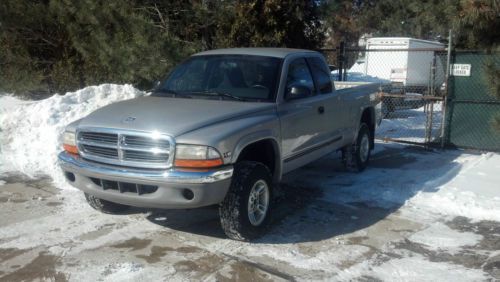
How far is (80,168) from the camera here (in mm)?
5160

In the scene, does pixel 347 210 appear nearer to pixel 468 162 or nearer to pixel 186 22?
pixel 468 162

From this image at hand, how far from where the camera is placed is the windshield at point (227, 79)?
19.4ft

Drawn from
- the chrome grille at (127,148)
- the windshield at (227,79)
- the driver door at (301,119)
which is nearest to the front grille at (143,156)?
Answer: the chrome grille at (127,148)

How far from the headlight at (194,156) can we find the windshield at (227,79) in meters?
1.25

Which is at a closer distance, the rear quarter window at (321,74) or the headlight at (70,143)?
the headlight at (70,143)

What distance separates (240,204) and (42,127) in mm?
4874

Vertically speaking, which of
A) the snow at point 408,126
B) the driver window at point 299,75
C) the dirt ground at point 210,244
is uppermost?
the driver window at point 299,75

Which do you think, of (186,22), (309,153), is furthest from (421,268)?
(186,22)

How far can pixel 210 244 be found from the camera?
5152 mm

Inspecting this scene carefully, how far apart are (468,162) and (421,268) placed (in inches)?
187

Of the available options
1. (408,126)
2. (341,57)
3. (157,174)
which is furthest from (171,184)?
(408,126)

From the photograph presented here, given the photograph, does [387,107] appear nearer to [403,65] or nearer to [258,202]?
[403,65]

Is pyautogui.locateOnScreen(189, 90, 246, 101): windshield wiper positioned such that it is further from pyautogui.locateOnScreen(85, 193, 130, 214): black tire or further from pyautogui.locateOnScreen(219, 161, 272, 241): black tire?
pyautogui.locateOnScreen(85, 193, 130, 214): black tire

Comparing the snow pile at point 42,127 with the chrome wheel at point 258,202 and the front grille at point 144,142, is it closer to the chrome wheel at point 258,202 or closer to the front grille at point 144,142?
the front grille at point 144,142
